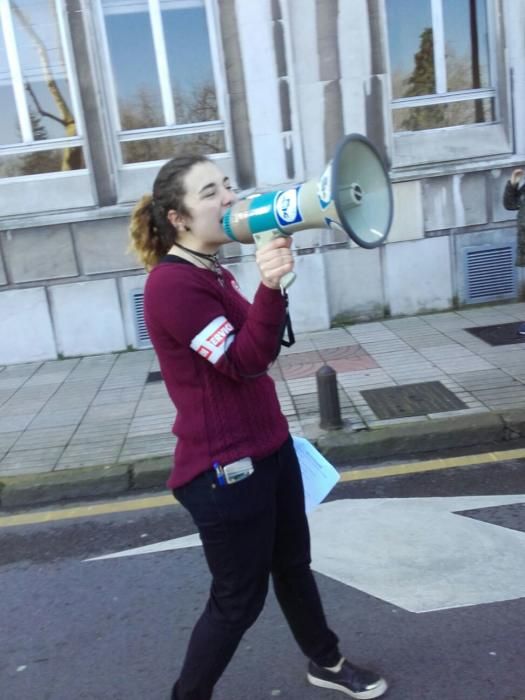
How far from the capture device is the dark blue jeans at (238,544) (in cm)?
220

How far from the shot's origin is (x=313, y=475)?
2.61 metres

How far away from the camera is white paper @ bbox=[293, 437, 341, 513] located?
259 centimetres

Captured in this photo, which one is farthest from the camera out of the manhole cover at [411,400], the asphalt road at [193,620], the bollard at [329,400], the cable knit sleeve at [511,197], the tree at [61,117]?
the tree at [61,117]

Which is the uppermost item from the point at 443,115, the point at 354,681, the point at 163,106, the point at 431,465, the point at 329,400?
the point at 163,106

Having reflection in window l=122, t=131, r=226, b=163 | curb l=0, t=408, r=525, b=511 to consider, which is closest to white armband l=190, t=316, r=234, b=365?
curb l=0, t=408, r=525, b=511

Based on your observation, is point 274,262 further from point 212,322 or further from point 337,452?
point 337,452

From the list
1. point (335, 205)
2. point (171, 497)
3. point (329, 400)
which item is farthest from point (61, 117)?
point (335, 205)

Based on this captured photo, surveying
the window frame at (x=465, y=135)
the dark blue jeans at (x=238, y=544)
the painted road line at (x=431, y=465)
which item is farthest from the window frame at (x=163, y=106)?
the dark blue jeans at (x=238, y=544)

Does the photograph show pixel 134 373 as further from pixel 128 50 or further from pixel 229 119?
pixel 128 50

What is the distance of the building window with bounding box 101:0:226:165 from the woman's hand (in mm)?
7206

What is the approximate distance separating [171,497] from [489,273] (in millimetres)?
5704

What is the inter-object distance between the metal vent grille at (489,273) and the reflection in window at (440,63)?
165 cm

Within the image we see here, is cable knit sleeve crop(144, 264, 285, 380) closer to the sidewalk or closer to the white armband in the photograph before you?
the white armband

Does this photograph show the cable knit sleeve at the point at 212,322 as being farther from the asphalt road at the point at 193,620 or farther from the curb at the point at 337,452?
the curb at the point at 337,452
